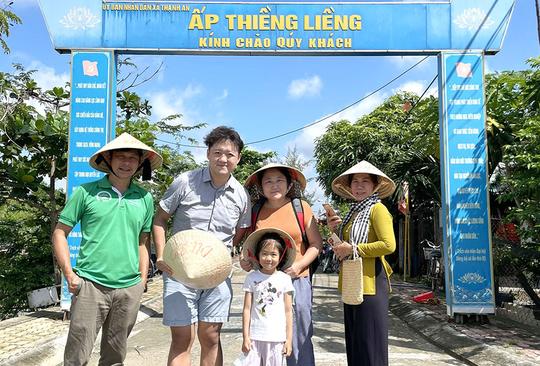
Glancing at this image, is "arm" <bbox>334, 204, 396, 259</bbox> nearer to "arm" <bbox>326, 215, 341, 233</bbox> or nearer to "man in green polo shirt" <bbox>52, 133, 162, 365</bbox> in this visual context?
"arm" <bbox>326, 215, 341, 233</bbox>

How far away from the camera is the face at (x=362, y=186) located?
3.44 m

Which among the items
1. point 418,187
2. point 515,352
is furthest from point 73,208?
point 418,187

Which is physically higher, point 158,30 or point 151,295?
point 158,30

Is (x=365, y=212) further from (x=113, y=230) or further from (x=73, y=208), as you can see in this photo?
(x=73, y=208)

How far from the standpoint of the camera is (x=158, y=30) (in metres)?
7.01

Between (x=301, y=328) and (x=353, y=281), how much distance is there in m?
0.46

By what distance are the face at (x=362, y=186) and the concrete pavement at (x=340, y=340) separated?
2.13m

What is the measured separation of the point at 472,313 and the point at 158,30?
578 centimetres

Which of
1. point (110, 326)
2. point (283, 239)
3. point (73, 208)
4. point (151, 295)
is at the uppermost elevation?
point (73, 208)

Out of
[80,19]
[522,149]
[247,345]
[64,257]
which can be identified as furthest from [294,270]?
[80,19]

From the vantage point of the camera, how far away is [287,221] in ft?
10.9

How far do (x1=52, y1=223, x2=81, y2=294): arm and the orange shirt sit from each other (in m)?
1.18

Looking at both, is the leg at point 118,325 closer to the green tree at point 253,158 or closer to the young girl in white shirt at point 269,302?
the young girl in white shirt at point 269,302

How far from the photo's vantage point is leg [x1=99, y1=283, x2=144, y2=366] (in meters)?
3.06
